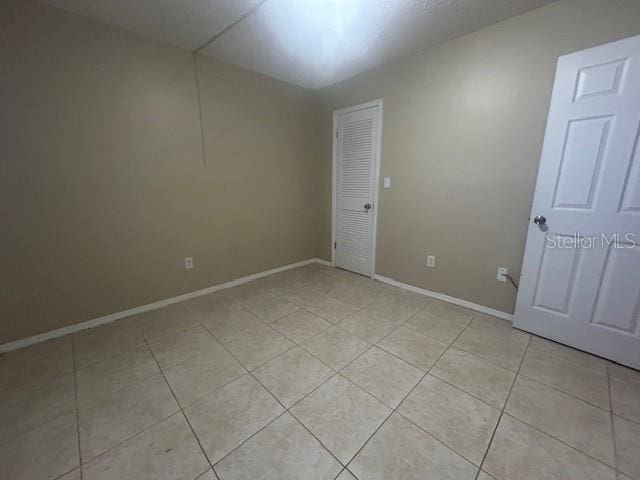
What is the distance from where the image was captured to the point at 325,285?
2.93m

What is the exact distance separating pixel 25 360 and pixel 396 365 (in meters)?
2.48

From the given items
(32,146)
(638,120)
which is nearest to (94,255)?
(32,146)

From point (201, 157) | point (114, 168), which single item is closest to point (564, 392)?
point (201, 157)

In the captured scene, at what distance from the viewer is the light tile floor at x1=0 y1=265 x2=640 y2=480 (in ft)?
3.46

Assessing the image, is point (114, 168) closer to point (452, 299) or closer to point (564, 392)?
point (452, 299)

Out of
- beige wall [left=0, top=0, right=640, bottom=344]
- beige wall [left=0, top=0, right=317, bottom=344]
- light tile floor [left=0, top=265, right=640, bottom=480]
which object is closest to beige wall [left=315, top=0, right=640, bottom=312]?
beige wall [left=0, top=0, right=640, bottom=344]

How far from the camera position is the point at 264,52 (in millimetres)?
2324

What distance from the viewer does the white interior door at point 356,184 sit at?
285cm

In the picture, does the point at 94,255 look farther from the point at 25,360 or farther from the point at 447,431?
the point at 447,431

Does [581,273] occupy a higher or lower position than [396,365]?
higher

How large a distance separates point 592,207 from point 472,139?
948 mm

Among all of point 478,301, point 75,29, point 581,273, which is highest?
point 75,29

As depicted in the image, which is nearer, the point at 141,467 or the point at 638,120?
the point at 141,467

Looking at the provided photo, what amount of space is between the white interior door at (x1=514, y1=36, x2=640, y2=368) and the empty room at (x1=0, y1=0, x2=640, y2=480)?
1cm
